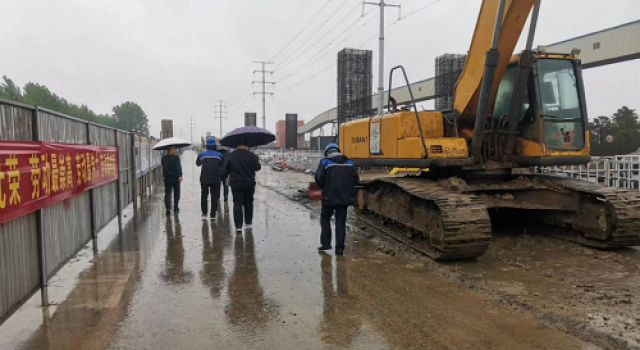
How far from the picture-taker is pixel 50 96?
77625 millimetres

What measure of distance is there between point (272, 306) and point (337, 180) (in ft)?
8.72

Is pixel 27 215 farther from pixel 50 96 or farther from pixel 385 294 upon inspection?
pixel 50 96

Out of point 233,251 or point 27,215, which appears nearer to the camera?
point 27,215

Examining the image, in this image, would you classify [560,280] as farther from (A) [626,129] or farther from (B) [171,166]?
(A) [626,129]

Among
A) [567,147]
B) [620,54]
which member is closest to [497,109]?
[567,147]

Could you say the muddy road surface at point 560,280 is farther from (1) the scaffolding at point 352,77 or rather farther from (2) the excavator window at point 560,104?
(1) the scaffolding at point 352,77

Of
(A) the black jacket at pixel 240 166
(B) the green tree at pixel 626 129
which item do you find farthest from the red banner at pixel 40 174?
(B) the green tree at pixel 626 129

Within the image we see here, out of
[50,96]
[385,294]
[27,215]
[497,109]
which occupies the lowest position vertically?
[385,294]

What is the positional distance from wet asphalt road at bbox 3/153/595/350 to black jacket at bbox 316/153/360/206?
2.89ft

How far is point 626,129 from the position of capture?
29.1 metres

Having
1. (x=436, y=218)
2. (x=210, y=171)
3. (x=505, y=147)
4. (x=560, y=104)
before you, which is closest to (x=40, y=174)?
(x=436, y=218)

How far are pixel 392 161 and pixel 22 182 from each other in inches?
221

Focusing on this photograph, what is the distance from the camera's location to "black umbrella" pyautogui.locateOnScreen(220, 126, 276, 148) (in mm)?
8656

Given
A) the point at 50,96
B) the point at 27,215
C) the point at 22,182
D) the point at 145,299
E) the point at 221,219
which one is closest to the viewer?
the point at 22,182
